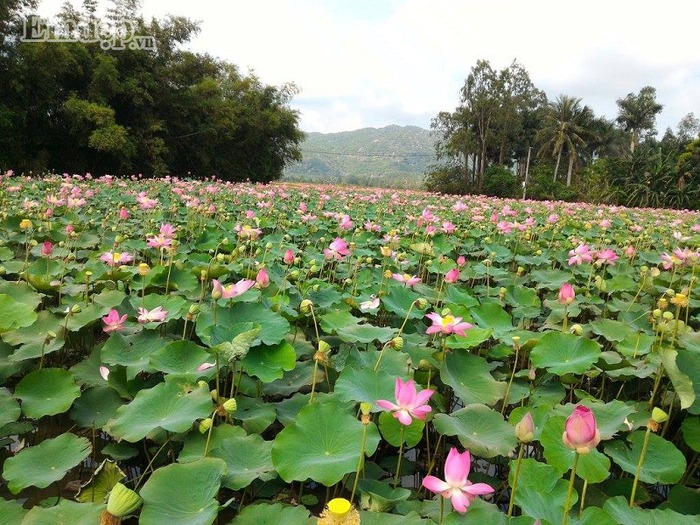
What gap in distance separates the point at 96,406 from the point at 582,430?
115 centimetres

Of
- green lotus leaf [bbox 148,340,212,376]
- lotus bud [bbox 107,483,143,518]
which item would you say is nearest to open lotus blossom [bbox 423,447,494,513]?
lotus bud [bbox 107,483,143,518]

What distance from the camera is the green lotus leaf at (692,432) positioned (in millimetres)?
1115

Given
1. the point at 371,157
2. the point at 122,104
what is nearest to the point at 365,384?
the point at 122,104

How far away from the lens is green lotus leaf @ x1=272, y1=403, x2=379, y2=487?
90 cm

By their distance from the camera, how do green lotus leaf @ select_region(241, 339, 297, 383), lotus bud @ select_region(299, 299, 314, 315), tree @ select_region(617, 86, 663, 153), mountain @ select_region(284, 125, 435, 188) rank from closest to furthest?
green lotus leaf @ select_region(241, 339, 297, 383)
lotus bud @ select_region(299, 299, 314, 315)
tree @ select_region(617, 86, 663, 153)
mountain @ select_region(284, 125, 435, 188)

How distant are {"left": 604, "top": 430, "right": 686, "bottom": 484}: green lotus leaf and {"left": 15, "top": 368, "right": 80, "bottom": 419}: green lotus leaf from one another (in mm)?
1281

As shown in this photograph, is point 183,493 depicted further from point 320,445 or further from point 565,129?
point 565,129

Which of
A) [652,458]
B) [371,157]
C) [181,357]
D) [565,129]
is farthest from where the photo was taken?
[371,157]

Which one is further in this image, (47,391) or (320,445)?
(47,391)

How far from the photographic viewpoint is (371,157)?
5197 inches

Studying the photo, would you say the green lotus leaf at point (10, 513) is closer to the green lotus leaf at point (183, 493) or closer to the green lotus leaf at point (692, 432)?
the green lotus leaf at point (183, 493)

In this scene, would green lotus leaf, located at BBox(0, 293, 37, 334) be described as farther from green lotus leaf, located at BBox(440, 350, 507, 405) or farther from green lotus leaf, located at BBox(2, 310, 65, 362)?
green lotus leaf, located at BBox(440, 350, 507, 405)

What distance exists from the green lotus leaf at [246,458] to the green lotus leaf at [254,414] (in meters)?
0.09

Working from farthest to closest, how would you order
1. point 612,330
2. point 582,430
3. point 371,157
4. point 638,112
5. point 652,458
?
point 371,157 < point 638,112 < point 612,330 < point 652,458 < point 582,430
